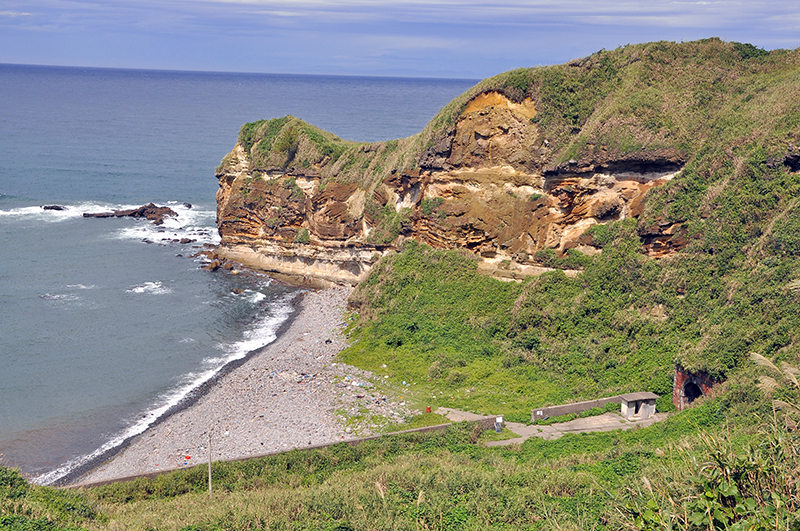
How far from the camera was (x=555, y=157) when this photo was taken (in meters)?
33.8

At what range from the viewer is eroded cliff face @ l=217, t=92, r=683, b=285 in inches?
1281

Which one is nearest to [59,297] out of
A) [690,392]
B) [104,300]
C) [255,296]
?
[104,300]

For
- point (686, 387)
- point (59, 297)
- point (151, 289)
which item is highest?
point (686, 387)

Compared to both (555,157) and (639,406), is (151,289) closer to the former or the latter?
(555,157)

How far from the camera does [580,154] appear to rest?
107 feet

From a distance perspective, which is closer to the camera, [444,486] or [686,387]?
[444,486]

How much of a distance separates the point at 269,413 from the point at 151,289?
20.8 meters

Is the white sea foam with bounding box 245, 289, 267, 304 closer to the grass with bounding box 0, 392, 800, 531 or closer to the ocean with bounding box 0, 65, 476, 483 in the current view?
the ocean with bounding box 0, 65, 476, 483

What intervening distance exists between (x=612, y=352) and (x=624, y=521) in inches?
700

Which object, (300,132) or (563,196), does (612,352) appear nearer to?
(563,196)

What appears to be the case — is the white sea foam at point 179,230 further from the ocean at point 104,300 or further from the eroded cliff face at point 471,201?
the eroded cliff face at point 471,201

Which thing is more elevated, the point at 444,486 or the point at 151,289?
the point at 444,486

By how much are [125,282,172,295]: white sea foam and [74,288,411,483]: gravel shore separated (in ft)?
42.3

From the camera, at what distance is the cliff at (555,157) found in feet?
104
